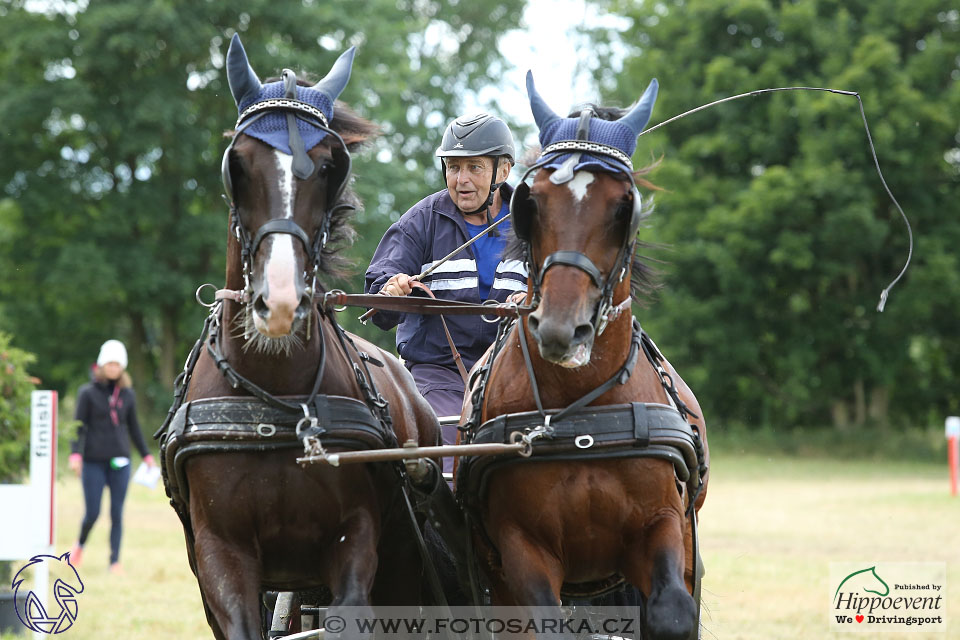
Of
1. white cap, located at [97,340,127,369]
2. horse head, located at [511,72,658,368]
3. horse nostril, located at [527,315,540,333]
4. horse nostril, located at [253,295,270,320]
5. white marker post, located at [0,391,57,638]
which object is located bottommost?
white marker post, located at [0,391,57,638]

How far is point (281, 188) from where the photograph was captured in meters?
3.75

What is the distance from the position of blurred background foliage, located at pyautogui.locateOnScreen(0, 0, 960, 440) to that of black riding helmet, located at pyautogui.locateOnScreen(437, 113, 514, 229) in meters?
19.9

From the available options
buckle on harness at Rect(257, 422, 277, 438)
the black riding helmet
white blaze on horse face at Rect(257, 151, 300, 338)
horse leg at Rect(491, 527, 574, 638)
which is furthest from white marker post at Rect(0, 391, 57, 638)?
white blaze on horse face at Rect(257, 151, 300, 338)

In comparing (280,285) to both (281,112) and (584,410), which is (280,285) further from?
(584,410)

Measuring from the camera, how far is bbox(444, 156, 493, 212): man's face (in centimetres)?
559

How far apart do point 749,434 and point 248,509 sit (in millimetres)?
26760

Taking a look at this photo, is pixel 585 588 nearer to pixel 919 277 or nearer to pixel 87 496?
pixel 87 496

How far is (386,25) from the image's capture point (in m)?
30.6

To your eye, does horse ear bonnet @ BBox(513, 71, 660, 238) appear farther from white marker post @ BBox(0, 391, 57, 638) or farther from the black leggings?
the black leggings

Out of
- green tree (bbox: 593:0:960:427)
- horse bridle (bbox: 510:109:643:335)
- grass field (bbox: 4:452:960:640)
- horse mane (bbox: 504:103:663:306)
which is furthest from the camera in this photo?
green tree (bbox: 593:0:960:427)

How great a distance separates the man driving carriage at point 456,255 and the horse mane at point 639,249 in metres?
1.01

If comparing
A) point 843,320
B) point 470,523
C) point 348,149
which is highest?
point 843,320

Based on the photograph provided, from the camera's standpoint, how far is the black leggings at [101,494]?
11.1m

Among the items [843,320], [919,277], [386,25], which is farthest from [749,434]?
[386,25]
